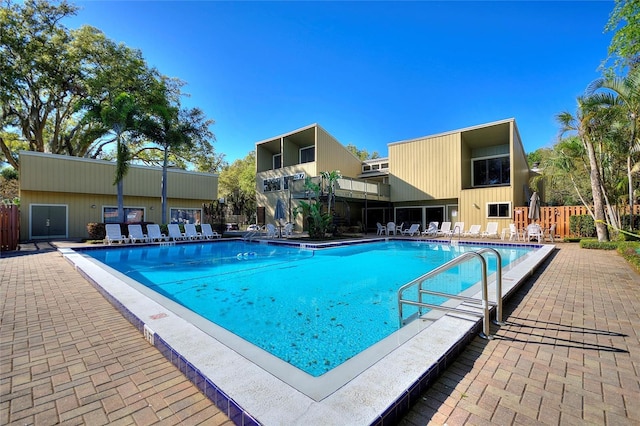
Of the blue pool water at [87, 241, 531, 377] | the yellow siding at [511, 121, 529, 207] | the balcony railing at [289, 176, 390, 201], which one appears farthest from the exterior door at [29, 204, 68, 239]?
the yellow siding at [511, 121, 529, 207]

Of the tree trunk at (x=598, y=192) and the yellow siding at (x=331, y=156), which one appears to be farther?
the yellow siding at (x=331, y=156)

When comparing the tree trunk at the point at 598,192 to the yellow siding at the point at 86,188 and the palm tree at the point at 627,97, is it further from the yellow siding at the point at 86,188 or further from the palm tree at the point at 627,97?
the yellow siding at the point at 86,188

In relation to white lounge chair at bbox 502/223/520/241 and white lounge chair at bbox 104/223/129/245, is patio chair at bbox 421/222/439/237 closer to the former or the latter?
white lounge chair at bbox 502/223/520/241

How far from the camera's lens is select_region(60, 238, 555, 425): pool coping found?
1712 mm

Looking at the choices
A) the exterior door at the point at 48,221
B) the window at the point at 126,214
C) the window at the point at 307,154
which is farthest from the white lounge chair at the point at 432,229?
the exterior door at the point at 48,221

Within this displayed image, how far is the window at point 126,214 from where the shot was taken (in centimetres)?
1738

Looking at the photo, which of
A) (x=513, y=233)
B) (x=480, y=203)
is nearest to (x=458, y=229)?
(x=480, y=203)

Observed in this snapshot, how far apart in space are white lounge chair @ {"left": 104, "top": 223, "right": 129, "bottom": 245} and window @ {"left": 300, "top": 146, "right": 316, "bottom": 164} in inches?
506

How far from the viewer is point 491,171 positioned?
18.4 meters

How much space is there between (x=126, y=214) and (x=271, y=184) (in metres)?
9.77

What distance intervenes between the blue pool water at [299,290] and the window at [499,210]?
7.05 metres

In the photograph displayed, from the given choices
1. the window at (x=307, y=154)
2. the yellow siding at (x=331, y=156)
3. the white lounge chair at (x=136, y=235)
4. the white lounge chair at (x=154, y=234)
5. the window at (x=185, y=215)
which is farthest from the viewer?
the window at (x=307, y=154)

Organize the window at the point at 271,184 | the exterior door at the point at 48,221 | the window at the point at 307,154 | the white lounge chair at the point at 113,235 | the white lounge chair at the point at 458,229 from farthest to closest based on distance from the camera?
the window at the point at 271,184 < the window at the point at 307,154 < the white lounge chair at the point at 458,229 < the exterior door at the point at 48,221 < the white lounge chair at the point at 113,235

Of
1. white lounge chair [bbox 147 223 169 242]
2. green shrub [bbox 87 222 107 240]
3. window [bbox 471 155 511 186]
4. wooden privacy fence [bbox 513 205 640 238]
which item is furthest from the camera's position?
window [bbox 471 155 511 186]
